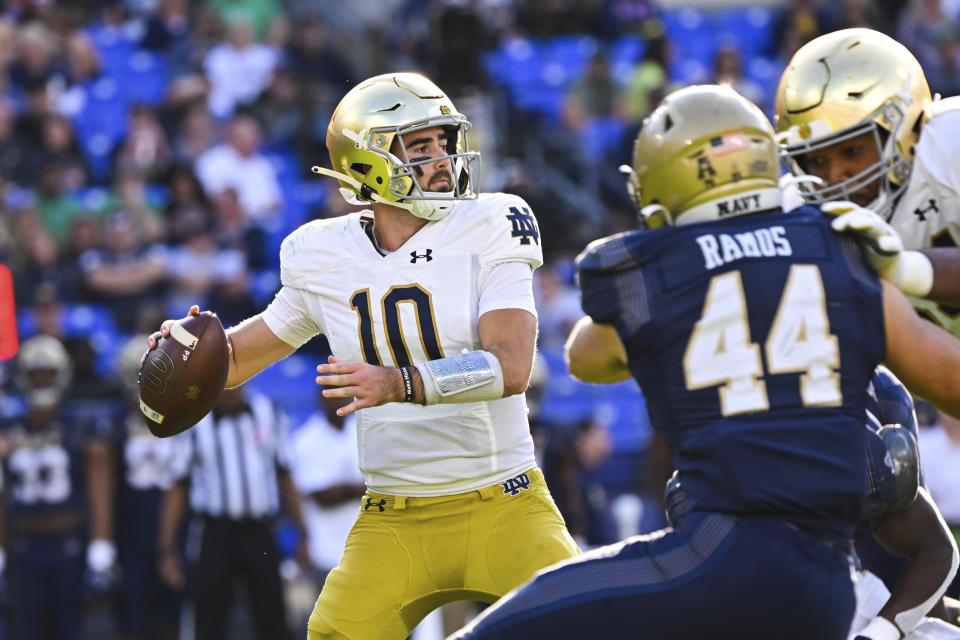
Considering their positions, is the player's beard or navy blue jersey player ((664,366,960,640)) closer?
navy blue jersey player ((664,366,960,640))

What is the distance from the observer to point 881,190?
3730 millimetres

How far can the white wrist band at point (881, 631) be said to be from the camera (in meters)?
3.33

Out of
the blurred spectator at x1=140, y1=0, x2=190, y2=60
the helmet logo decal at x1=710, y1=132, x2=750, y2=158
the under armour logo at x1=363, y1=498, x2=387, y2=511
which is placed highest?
the blurred spectator at x1=140, y1=0, x2=190, y2=60

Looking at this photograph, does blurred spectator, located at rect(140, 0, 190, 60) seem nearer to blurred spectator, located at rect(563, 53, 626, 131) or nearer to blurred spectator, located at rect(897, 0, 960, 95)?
blurred spectator, located at rect(563, 53, 626, 131)

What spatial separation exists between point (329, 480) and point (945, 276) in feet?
14.5

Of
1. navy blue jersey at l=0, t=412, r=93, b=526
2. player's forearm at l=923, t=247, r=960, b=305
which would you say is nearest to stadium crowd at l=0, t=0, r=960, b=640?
navy blue jersey at l=0, t=412, r=93, b=526

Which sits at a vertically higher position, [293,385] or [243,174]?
[243,174]

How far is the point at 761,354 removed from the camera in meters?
2.76

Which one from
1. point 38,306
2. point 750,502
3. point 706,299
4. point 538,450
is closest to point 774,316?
point 706,299

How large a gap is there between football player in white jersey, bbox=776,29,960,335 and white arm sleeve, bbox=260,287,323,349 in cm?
141

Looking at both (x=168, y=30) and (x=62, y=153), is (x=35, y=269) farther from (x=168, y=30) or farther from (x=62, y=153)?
(x=168, y=30)

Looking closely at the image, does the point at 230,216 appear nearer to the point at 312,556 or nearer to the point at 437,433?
the point at 312,556

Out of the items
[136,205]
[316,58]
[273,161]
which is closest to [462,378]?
[136,205]

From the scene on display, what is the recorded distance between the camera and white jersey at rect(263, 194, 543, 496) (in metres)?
3.70
